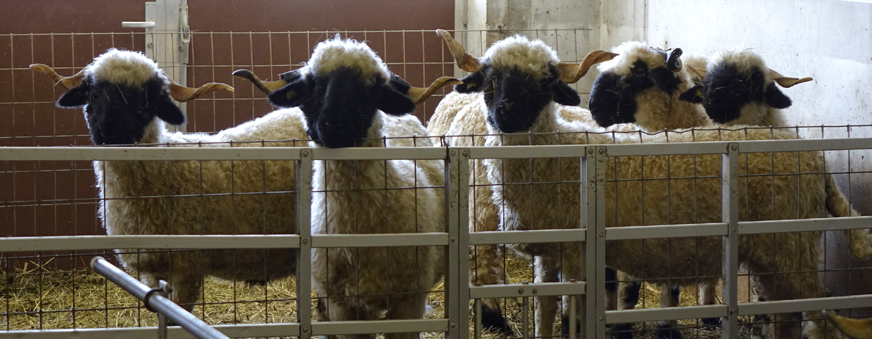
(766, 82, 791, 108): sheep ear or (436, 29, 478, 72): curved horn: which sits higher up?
(436, 29, 478, 72): curved horn

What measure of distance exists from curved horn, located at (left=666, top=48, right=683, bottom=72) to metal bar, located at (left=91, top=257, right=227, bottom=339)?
4.59 meters

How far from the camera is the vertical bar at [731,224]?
3873 mm

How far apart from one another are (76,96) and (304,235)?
7.82 ft

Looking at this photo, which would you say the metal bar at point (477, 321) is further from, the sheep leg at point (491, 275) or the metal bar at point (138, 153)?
the sheep leg at point (491, 275)

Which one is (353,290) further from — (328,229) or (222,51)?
(222,51)

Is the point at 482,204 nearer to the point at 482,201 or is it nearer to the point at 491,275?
the point at 482,201

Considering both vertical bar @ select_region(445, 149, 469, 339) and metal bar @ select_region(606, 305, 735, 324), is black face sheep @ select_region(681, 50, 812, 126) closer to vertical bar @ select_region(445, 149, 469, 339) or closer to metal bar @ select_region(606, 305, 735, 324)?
metal bar @ select_region(606, 305, 735, 324)

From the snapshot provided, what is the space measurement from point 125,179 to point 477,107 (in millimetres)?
2829

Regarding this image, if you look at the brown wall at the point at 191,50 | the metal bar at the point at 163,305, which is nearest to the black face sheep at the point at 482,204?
the brown wall at the point at 191,50

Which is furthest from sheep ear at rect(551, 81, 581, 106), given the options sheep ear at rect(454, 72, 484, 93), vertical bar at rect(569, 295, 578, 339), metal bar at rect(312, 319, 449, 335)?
metal bar at rect(312, 319, 449, 335)

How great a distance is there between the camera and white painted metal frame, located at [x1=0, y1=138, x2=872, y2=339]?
348 centimetres

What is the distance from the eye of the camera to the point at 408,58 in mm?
8891

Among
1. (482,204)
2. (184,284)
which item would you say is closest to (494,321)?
(482,204)

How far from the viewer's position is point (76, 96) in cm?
503
